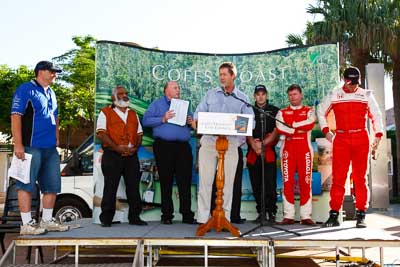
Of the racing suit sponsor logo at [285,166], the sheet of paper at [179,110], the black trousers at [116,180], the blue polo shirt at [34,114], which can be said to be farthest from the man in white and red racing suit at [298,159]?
the blue polo shirt at [34,114]

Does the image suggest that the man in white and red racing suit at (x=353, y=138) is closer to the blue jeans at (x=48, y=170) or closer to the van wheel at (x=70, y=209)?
the blue jeans at (x=48, y=170)

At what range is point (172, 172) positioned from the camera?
598 cm

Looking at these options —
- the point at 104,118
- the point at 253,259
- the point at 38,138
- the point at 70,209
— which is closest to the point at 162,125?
the point at 104,118

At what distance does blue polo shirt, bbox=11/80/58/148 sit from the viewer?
15.3ft

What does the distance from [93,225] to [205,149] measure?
159cm

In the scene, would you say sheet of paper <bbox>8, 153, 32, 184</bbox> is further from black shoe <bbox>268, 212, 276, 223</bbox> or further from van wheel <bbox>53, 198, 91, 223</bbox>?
van wheel <bbox>53, 198, 91, 223</bbox>

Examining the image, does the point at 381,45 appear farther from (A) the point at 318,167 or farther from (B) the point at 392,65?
(A) the point at 318,167

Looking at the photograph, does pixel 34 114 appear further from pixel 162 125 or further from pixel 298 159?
pixel 298 159

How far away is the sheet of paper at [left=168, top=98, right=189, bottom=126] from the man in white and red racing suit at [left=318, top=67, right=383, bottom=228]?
1.68 metres

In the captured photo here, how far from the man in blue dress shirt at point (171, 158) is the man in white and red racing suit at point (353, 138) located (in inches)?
66.6

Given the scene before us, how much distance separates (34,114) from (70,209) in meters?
4.47

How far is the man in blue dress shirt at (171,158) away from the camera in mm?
5941

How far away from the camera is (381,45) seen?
692 inches

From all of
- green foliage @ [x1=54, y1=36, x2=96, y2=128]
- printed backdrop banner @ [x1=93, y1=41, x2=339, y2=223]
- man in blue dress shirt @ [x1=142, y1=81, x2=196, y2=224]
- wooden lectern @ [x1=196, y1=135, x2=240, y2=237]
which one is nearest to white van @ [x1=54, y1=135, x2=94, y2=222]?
printed backdrop banner @ [x1=93, y1=41, x2=339, y2=223]
